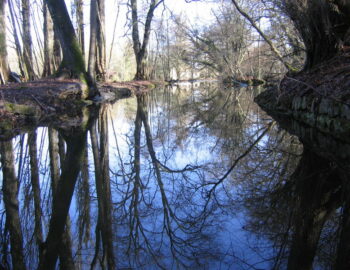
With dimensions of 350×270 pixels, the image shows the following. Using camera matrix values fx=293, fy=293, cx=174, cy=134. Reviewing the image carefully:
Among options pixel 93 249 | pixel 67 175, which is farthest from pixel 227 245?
pixel 67 175

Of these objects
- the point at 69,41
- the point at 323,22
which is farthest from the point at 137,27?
the point at 323,22

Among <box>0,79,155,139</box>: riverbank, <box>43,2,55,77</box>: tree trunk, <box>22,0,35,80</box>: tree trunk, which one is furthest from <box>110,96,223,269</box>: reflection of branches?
<box>43,2,55,77</box>: tree trunk

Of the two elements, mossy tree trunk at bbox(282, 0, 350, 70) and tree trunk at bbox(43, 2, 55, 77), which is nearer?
mossy tree trunk at bbox(282, 0, 350, 70)

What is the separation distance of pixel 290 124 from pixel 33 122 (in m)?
5.85

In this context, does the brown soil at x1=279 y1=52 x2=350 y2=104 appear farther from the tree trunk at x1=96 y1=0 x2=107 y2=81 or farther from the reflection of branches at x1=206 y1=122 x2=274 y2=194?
the tree trunk at x1=96 y1=0 x2=107 y2=81

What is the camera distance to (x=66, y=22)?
31.2ft

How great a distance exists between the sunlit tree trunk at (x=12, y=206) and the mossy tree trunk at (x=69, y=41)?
5915mm

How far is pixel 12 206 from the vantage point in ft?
9.16

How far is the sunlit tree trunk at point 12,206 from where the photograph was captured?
80.7 inches

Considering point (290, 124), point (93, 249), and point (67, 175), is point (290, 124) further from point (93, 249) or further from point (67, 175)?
point (93, 249)

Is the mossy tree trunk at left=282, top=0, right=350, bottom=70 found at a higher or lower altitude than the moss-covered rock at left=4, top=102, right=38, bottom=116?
higher

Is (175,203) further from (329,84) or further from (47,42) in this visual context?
(47,42)

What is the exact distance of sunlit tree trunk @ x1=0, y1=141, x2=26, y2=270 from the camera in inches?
80.7

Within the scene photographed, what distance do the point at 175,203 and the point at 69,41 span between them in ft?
28.1
